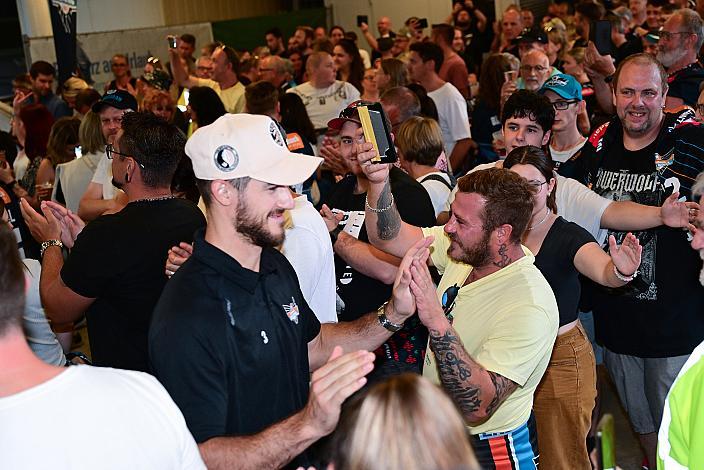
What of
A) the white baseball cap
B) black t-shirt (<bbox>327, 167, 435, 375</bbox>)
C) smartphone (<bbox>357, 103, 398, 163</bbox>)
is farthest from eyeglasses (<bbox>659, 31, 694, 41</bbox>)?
the white baseball cap

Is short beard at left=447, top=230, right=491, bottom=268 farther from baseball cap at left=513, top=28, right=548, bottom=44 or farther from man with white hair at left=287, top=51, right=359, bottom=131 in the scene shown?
man with white hair at left=287, top=51, right=359, bottom=131

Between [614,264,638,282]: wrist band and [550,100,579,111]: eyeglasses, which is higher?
[550,100,579,111]: eyeglasses

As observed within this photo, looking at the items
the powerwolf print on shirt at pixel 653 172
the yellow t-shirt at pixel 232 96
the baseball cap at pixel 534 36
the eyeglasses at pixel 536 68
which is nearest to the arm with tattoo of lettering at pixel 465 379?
the powerwolf print on shirt at pixel 653 172

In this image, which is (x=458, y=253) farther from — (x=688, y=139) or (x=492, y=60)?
(x=492, y=60)

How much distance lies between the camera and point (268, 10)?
20.3 m

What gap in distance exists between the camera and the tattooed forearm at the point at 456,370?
9.24 feet

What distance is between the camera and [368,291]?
13.9 feet

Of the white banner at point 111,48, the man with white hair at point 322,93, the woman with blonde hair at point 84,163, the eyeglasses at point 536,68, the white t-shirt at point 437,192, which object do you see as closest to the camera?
the white t-shirt at point 437,192

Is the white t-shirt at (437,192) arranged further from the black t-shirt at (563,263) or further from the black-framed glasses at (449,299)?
the black-framed glasses at (449,299)

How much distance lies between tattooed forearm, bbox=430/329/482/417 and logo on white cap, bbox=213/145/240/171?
0.83 metres

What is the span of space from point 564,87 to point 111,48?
29.5 ft

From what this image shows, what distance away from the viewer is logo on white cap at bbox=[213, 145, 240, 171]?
258 cm

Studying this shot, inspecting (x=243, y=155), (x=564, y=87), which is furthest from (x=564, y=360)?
(x=564, y=87)

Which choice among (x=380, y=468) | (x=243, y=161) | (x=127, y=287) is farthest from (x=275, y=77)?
(x=380, y=468)
